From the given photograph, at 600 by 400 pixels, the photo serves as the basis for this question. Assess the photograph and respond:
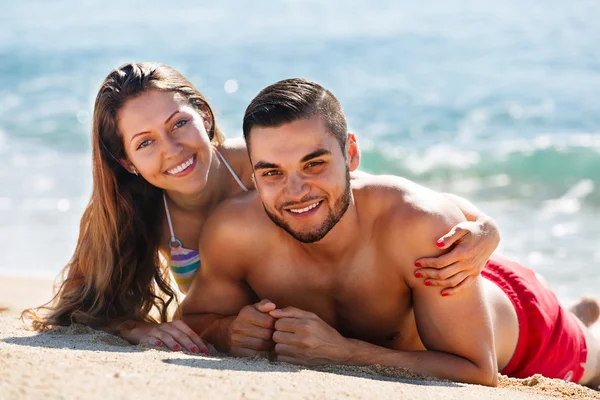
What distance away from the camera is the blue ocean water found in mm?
8531

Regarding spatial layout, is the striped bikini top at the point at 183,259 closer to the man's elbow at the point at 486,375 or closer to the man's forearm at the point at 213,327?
the man's forearm at the point at 213,327

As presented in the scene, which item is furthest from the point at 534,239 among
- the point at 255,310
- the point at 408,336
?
the point at 255,310

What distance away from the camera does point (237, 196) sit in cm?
402

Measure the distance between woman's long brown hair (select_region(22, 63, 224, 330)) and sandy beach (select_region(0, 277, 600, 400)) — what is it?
0.37 meters

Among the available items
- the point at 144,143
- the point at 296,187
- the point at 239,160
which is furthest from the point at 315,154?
the point at 239,160

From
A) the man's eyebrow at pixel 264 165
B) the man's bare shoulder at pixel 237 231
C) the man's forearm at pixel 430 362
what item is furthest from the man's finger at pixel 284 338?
the man's eyebrow at pixel 264 165

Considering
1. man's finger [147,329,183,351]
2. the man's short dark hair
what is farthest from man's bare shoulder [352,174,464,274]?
man's finger [147,329,183,351]

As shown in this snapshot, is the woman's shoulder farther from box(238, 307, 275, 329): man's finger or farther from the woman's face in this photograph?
box(238, 307, 275, 329): man's finger

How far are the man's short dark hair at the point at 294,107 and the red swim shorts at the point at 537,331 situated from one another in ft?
4.76

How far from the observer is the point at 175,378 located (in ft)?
8.83

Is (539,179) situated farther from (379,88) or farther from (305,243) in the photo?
(305,243)

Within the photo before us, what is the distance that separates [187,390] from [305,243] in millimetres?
1247

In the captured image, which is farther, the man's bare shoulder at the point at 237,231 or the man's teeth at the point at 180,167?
the man's teeth at the point at 180,167

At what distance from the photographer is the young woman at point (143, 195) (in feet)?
13.8
